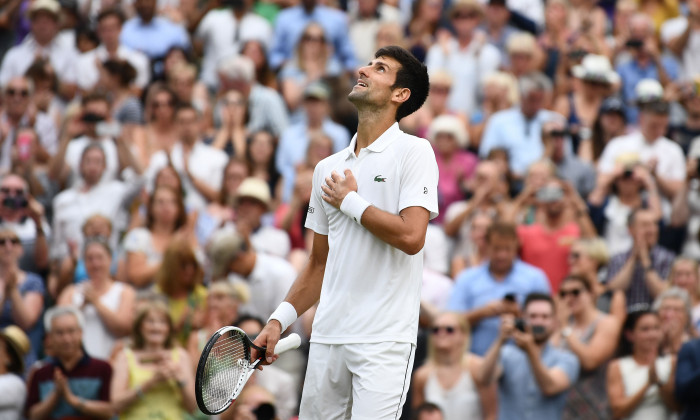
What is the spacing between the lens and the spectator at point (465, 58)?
14.8 metres

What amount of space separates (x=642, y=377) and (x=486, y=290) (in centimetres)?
148

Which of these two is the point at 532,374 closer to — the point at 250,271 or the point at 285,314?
the point at 250,271

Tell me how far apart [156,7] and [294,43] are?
1744 millimetres

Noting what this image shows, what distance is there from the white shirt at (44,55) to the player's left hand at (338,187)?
9.61 m

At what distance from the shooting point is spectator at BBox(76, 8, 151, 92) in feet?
48.5

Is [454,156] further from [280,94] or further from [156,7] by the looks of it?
[156,7]

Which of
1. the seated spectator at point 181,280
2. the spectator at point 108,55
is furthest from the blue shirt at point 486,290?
the spectator at point 108,55

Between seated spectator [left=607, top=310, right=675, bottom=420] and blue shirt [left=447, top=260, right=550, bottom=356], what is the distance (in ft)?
2.91

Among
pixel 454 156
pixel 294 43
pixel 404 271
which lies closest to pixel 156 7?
pixel 294 43

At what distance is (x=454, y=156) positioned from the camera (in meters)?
13.0

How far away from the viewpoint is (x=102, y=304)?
10.6 m

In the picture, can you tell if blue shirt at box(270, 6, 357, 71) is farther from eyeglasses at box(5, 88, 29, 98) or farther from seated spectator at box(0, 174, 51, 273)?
seated spectator at box(0, 174, 51, 273)

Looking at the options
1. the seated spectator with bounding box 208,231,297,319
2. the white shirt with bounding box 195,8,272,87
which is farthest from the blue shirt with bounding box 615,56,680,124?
the seated spectator with bounding box 208,231,297,319

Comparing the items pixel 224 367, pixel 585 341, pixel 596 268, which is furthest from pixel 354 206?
pixel 596 268
